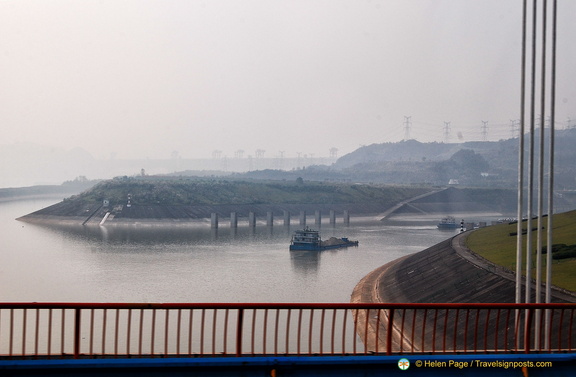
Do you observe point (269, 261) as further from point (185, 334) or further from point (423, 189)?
point (423, 189)

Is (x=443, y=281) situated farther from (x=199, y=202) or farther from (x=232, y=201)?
(x=232, y=201)

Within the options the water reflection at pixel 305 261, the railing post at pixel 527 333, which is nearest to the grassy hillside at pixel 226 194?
the water reflection at pixel 305 261

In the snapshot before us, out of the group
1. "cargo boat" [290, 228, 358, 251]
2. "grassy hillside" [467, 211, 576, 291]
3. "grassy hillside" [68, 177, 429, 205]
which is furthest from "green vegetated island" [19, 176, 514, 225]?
"grassy hillside" [467, 211, 576, 291]

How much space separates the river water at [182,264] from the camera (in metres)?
25.7

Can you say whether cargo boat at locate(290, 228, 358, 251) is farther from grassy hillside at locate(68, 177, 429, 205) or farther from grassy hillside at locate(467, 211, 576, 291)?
grassy hillside at locate(68, 177, 429, 205)

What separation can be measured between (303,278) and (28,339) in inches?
602

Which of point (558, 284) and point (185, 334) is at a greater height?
point (558, 284)

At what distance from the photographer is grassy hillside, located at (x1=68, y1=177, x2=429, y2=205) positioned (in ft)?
242

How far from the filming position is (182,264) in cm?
3412

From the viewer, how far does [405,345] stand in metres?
16.1

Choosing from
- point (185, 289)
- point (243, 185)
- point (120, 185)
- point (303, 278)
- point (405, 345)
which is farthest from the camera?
point (243, 185)

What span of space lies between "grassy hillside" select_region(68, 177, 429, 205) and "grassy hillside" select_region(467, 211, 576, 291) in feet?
144

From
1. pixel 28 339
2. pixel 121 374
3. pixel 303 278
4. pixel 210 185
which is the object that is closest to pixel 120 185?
pixel 210 185

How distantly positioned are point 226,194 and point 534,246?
58.6 metres
